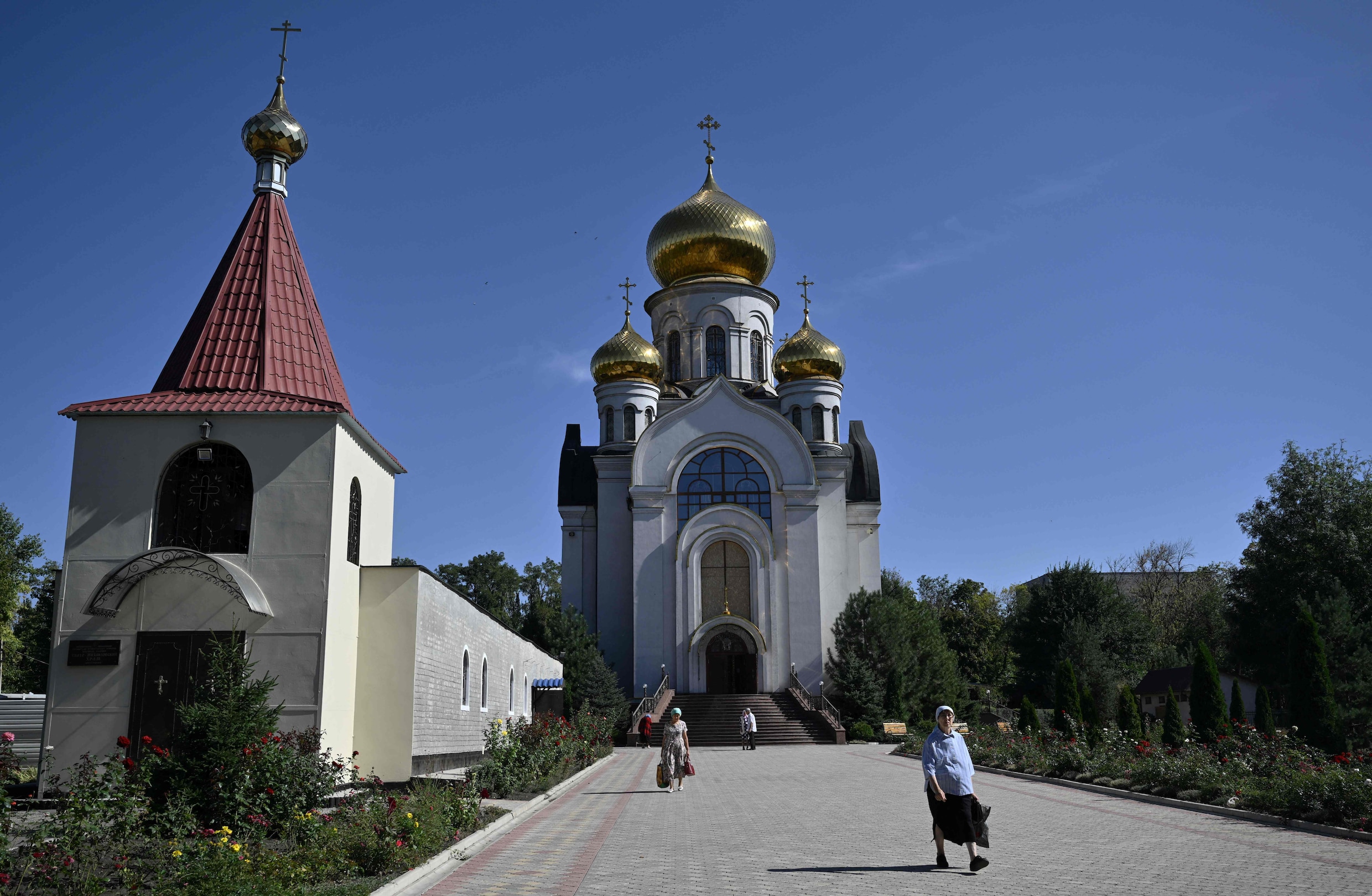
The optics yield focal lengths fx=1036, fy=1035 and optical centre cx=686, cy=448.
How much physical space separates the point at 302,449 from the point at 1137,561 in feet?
184

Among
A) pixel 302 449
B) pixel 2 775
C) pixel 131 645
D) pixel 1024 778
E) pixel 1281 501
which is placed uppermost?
pixel 1281 501

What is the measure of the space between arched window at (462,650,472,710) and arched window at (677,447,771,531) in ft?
54.5

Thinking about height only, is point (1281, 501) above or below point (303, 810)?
above

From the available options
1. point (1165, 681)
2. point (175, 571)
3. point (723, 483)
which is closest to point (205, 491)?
point (175, 571)

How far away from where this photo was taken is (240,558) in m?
13.0

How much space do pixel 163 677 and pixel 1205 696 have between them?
20685 millimetres

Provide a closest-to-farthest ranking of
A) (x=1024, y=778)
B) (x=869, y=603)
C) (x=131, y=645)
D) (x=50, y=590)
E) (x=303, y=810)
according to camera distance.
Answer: (x=303, y=810) → (x=131, y=645) → (x=1024, y=778) → (x=869, y=603) → (x=50, y=590)

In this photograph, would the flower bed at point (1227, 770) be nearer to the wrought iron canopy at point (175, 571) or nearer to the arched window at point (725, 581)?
the wrought iron canopy at point (175, 571)

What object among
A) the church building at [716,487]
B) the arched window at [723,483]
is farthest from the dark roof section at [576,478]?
the arched window at [723,483]

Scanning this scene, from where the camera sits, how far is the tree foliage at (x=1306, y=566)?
103 feet

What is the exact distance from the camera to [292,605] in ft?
42.5

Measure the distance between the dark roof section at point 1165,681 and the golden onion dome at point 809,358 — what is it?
20244 mm

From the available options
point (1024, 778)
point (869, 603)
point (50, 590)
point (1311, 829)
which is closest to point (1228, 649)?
point (869, 603)

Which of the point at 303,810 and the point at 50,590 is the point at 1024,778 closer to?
the point at 303,810
